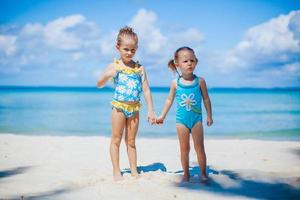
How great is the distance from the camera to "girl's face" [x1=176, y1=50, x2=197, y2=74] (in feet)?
14.5

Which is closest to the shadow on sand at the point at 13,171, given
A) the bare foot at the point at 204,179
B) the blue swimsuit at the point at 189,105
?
the blue swimsuit at the point at 189,105

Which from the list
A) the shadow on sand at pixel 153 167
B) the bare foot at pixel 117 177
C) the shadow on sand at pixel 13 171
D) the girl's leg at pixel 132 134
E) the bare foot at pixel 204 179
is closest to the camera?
the bare foot at pixel 204 179

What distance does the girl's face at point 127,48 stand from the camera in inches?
182

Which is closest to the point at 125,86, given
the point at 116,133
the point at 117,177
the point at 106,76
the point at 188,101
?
the point at 106,76

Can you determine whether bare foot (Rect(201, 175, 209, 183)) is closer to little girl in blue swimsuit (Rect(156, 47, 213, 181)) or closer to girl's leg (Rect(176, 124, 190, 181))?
little girl in blue swimsuit (Rect(156, 47, 213, 181))

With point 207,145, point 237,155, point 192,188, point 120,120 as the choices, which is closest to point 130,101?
point 120,120

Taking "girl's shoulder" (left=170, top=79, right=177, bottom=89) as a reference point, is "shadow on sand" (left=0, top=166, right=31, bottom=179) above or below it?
below

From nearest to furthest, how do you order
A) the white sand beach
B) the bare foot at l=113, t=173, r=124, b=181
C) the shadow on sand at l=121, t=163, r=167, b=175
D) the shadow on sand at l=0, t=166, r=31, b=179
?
the white sand beach, the bare foot at l=113, t=173, r=124, b=181, the shadow on sand at l=0, t=166, r=31, b=179, the shadow on sand at l=121, t=163, r=167, b=175

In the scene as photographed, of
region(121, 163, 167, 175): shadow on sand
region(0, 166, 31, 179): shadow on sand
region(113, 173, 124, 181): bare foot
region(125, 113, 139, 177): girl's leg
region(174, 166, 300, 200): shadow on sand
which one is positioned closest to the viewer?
region(174, 166, 300, 200): shadow on sand

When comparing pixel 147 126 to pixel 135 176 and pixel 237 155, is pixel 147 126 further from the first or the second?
pixel 135 176

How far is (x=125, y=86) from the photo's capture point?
463 cm

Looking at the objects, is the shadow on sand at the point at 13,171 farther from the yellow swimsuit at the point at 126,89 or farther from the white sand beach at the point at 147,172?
the yellow swimsuit at the point at 126,89

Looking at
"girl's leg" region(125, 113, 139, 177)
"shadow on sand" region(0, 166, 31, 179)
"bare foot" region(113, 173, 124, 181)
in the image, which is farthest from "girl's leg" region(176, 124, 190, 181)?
"shadow on sand" region(0, 166, 31, 179)

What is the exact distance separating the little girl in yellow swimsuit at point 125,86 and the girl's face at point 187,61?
1.97 ft
